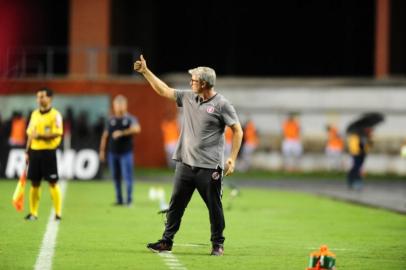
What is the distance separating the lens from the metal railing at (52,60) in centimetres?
4200

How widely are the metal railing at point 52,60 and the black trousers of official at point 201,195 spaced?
28795mm

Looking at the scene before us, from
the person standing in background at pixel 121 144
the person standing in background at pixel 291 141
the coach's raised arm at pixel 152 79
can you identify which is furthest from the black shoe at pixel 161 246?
the person standing in background at pixel 291 141

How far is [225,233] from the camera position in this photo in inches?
662

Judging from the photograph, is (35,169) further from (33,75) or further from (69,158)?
(33,75)

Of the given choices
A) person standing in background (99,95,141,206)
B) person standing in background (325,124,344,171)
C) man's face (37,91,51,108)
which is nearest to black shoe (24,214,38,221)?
man's face (37,91,51,108)

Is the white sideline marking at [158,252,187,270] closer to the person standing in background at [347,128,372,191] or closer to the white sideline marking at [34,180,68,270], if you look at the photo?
the white sideline marking at [34,180,68,270]

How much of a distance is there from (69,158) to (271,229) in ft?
56.7

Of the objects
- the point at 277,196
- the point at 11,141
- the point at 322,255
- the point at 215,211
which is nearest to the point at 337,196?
the point at 277,196

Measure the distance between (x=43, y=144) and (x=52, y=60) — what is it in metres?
26.2

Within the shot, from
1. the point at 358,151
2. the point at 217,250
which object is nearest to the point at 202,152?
the point at 217,250

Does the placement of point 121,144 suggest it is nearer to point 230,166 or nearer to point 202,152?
point 202,152

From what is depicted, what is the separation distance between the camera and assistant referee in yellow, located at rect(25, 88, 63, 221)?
18.2 m

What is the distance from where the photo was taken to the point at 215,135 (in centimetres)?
1359

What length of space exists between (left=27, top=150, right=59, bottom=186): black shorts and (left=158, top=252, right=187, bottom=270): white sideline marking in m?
5.19
